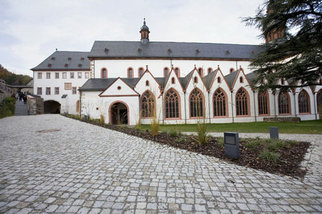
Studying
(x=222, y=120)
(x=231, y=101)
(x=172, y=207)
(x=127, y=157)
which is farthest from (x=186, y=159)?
(x=231, y=101)

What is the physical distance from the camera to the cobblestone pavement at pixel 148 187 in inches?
82.9

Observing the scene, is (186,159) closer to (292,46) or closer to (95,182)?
(95,182)

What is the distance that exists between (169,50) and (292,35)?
17710 mm

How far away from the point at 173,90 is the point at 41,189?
57.1ft

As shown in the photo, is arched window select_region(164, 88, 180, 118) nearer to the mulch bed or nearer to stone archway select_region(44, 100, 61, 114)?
the mulch bed

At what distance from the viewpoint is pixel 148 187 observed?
2.64 metres

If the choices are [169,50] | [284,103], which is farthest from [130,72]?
[284,103]

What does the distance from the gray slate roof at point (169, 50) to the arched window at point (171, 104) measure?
1007cm

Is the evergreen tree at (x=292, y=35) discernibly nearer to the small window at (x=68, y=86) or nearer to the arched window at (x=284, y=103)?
the arched window at (x=284, y=103)

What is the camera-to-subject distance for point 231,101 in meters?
19.8

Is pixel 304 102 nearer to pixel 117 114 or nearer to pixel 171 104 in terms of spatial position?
pixel 171 104

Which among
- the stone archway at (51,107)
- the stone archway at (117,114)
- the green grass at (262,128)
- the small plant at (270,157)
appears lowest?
the green grass at (262,128)

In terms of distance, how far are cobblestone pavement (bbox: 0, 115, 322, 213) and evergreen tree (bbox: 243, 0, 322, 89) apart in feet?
38.6

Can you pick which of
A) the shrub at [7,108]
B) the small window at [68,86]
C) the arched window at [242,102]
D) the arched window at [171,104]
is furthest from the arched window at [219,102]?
the small window at [68,86]
